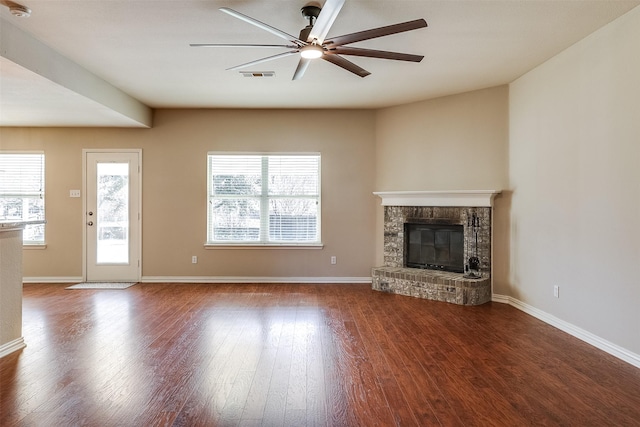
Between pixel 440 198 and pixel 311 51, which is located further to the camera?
pixel 440 198

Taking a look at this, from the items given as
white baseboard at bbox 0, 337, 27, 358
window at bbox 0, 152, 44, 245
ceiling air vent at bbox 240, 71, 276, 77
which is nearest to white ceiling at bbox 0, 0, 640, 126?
ceiling air vent at bbox 240, 71, 276, 77

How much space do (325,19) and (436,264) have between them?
3.77 meters

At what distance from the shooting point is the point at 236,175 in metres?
5.70

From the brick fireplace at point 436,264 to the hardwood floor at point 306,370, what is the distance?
1.12ft

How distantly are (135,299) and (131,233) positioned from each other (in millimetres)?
1429

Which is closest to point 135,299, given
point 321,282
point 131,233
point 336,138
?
point 131,233

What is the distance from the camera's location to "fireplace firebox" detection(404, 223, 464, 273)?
489cm

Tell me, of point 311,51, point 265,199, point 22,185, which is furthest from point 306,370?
point 22,185

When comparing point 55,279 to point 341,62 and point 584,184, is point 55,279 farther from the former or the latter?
point 584,184

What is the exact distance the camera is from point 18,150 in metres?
5.67

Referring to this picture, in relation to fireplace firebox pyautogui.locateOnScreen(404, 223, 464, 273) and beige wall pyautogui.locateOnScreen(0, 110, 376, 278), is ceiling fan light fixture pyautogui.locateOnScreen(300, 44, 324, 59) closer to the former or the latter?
beige wall pyautogui.locateOnScreen(0, 110, 376, 278)

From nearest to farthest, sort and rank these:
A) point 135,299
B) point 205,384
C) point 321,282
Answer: point 205,384
point 135,299
point 321,282

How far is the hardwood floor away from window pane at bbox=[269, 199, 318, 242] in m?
Result: 1.61

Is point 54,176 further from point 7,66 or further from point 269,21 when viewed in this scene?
point 269,21
